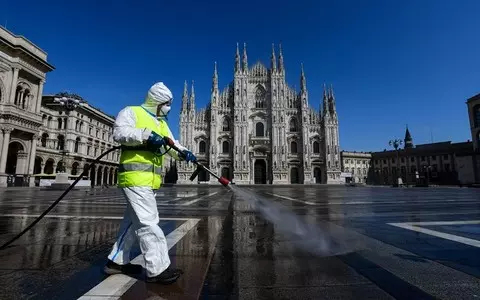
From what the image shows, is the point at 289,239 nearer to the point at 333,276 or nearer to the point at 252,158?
the point at 333,276

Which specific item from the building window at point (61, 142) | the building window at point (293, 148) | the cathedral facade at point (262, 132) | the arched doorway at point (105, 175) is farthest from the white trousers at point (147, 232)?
the arched doorway at point (105, 175)

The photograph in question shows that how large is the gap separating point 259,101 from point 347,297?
154 feet

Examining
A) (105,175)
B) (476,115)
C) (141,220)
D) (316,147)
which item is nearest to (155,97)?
(141,220)

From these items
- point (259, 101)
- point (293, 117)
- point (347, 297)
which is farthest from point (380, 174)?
point (347, 297)

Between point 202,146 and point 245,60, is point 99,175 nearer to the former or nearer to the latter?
point 202,146

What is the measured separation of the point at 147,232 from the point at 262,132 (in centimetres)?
4490

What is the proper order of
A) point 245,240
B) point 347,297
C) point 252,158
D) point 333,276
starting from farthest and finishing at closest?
point 252,158, point 245,240, point 333,276, point 347,297

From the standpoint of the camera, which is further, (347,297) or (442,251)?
(442,251)

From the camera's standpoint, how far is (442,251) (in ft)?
10.3

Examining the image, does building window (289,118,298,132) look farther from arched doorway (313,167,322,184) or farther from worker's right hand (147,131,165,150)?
worker's right hand (147,131,165,150)

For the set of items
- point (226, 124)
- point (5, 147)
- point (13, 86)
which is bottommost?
point (5, 147)

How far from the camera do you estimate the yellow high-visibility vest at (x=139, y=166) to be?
2395 mm

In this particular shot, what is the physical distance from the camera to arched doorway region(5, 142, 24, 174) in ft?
97.5

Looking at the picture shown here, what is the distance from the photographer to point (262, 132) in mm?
46781
